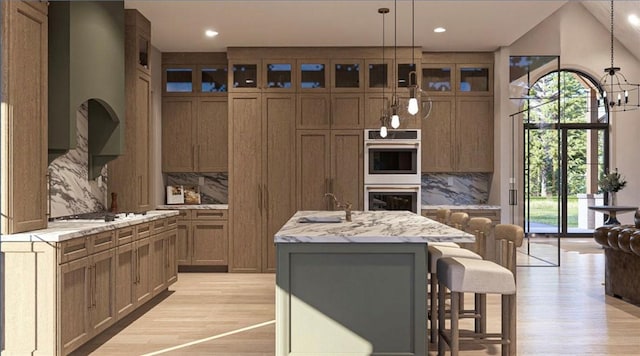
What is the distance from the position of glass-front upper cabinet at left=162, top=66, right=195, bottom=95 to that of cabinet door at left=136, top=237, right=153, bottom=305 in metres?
2.92

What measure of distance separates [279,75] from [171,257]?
2767 millimetres

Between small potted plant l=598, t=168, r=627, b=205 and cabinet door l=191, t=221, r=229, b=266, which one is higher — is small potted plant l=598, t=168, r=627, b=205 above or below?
above

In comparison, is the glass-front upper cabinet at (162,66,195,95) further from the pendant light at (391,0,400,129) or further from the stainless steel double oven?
the pendant light at (391,0,400,129)

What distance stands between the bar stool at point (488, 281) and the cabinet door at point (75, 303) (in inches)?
93.5

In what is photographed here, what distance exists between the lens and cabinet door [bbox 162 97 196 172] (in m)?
7.08

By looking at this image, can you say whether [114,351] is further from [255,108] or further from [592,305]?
[592,305]

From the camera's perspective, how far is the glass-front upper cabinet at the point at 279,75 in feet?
22.3

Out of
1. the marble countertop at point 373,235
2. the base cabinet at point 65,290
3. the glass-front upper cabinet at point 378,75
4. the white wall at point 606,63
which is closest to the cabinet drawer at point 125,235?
the base cabinet at point 65,290

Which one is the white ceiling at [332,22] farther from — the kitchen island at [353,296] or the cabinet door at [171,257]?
the kitchen island at [353,296]

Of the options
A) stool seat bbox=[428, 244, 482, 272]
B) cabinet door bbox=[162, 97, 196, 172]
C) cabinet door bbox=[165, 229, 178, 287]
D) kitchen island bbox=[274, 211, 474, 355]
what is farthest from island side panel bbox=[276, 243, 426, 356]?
cabinet door bbox=[162, 97, 196, 172]

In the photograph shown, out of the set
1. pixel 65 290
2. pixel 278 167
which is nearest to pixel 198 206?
pixel 278 167

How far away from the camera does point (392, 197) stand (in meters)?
6.67

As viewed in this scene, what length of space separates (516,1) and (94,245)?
441 centimetres

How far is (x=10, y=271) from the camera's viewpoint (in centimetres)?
319
